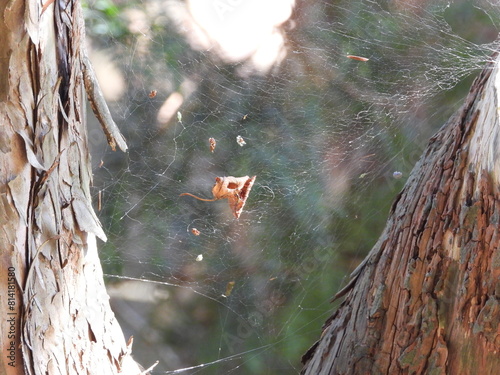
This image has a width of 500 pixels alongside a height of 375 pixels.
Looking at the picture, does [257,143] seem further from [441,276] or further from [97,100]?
[441,276]

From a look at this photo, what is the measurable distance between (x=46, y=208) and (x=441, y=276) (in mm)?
695

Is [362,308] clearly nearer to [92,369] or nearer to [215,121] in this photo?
[92,369]

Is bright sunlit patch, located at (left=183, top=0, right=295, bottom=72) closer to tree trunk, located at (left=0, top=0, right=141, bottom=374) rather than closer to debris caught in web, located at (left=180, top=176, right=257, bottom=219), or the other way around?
debris caught in web, located at (left=180, top=176, right=257, bottom=219)

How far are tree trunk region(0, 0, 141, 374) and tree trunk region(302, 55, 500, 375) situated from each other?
488mm

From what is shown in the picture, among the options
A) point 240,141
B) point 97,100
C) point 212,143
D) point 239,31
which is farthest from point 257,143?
point 97,100

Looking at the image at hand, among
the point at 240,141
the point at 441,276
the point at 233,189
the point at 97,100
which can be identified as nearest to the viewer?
the point at 441,276

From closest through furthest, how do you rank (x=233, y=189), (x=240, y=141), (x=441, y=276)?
(x=441, y=276) → (x=233, y=189) → (x=240, y=141)

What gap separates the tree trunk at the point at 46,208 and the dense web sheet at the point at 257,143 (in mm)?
971

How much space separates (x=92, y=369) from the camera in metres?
0.92

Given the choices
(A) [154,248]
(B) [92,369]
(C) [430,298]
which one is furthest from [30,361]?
(A) [154,248]

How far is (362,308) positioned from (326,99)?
1181mm

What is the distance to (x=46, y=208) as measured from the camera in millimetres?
868

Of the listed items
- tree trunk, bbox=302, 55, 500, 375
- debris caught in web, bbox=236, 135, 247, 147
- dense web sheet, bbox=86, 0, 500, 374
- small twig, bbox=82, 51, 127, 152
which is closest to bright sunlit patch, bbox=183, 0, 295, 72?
dense web sheet, bbox=86, 0, 500, 374

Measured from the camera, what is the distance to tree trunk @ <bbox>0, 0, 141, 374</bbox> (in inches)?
32.0
